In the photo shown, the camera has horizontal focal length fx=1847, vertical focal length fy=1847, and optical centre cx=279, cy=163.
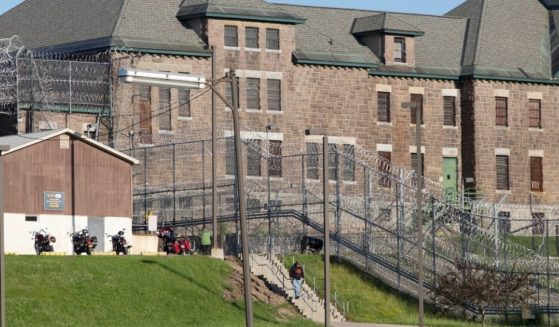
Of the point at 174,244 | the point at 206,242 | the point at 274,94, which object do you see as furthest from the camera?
the point at 274,94

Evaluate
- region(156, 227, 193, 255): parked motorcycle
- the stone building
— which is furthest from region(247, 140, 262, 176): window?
region(156, 227, 193, 255): parked motorcycle

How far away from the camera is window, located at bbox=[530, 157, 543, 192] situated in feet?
319

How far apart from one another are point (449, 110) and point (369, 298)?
27032mm

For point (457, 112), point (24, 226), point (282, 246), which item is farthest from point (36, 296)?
point (457, 112)

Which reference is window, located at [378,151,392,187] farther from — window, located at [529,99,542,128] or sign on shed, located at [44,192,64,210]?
sign on shed, located at [44,192,64,210]

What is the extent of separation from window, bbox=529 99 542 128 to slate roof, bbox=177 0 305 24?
15305 mm

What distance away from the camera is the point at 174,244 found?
7250 cm

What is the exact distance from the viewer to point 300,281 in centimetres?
6831

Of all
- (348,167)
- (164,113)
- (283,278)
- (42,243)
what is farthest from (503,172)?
(42,243)

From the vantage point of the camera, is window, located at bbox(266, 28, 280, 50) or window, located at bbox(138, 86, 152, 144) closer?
window, located at bbox(138, 86, 152, 144)

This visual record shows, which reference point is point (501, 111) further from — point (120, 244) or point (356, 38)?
point (120, 244)

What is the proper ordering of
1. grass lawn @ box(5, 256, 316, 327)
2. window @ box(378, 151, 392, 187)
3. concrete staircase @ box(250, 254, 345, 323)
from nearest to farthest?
grass lawn @ box(5, 256, 316, 327) → concrete staircase @ box(250, 254, 345, 323) → window @ box(378, 151, 392, 187)

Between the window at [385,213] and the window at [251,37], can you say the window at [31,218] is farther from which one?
the window at [251,37]

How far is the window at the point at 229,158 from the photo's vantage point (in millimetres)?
84375
